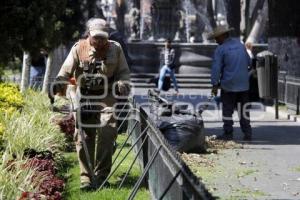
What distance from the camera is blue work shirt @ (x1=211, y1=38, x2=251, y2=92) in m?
13.4

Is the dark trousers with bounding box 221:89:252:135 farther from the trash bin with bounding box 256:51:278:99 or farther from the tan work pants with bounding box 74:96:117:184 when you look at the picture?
the tan work pants with bounding box 74:96:117:184

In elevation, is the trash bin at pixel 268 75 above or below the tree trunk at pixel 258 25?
below

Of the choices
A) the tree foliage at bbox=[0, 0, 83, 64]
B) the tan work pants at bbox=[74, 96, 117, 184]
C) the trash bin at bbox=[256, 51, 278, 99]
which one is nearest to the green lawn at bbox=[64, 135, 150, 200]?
the tan work pants at bbox=[74, 96, 117, 184]

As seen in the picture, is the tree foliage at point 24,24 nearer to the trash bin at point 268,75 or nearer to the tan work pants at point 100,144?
the tan work pants at point 100,144

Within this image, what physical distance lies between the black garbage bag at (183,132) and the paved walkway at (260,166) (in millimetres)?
293

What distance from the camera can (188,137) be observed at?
1158cm

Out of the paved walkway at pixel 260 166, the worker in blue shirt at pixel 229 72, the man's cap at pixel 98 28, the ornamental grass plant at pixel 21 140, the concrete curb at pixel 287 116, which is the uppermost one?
the man's cap at pixel 98 28

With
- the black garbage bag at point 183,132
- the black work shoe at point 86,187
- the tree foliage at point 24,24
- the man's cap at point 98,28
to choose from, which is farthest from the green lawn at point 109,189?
the tree foliage at point 24,24

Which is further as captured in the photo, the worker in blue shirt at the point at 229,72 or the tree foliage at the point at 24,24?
the worker in blue shirt at the point at 229,72

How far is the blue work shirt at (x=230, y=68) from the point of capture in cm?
1344

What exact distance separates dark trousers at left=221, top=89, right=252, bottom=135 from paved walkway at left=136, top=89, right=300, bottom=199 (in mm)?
289

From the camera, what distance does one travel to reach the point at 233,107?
13.6 metres

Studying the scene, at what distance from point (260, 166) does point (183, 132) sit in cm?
128

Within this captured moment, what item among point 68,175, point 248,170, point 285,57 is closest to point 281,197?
point 248,170
